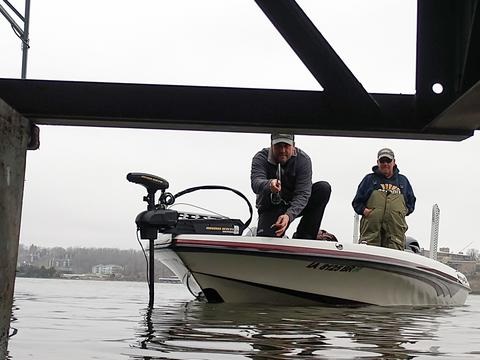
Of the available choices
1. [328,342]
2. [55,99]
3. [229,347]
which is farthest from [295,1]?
[328,342]

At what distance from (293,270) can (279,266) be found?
0.47 ft

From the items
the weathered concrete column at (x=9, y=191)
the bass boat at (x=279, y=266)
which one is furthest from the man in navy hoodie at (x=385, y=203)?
the weathered concrete column at (x=9, y=191)

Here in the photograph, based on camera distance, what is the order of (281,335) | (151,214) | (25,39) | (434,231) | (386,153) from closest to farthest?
(25,39)
(281,335)
(151,214)
(386,153)
(434,231)

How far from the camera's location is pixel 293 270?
7547mm

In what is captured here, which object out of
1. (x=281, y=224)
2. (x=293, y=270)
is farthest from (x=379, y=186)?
(x=281, y=224)

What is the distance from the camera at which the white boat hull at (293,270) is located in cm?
739

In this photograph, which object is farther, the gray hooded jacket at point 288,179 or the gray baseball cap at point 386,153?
the gray baseball cap at point 386,153

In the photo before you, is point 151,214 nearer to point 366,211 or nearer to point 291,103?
point 366,211

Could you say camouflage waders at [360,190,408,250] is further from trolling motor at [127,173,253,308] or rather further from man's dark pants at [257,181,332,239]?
trolling motor at [127,173,253,308]

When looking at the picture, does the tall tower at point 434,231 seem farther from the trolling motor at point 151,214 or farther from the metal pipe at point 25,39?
the metal pipe at point 25,39

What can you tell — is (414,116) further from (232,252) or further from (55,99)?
(232,252)

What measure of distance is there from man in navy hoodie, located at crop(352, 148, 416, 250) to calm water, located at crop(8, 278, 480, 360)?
2.05 meters

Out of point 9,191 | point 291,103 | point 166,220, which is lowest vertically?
point 9,191

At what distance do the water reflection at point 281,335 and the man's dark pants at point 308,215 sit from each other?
0.93m
